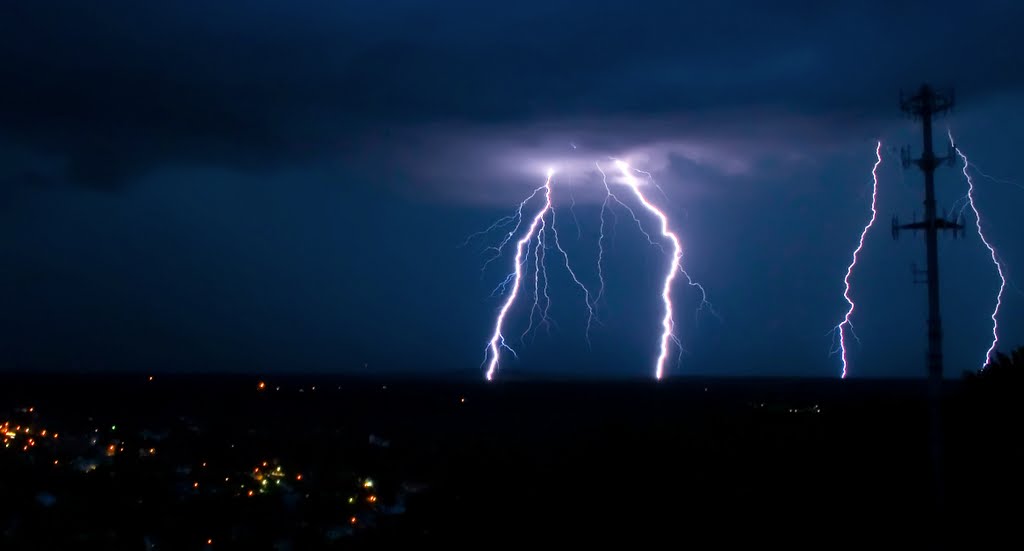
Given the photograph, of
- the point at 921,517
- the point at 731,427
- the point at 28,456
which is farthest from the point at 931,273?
the point at 28,456

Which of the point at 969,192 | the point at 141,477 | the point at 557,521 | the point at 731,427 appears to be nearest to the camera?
the point at 557,521

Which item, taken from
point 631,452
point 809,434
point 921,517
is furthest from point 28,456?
point 921,517

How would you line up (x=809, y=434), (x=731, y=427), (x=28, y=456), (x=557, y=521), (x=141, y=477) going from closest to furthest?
(x=557, y=521), (x=141, y=477), (x=809, y=434), (x=28, y=456), (x=731, y=427)

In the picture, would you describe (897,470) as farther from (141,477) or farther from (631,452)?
(141,477)

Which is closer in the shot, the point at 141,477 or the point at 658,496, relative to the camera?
the point at 658,496

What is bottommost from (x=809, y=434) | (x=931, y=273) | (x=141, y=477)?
(x=141, y=477)

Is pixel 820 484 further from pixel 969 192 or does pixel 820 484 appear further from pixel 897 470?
pixel 969 192

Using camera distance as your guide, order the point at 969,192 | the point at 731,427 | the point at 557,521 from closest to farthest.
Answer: the point at 557,521, the point at 969,192, the point at 731,427

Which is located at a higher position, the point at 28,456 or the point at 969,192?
the point at 969,192

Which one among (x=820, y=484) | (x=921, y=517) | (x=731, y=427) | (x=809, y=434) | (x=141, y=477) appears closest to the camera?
(x=921, y=517)
